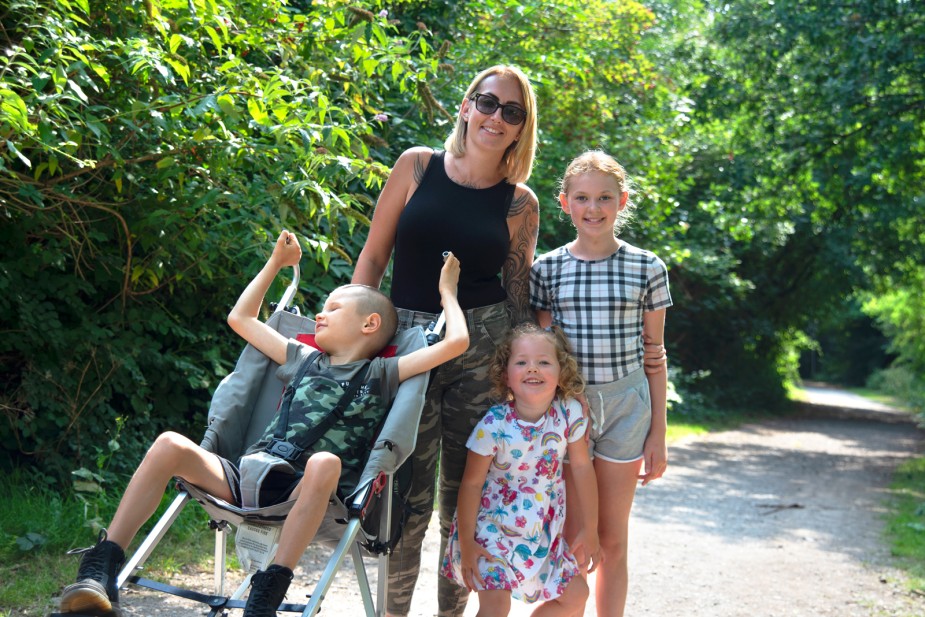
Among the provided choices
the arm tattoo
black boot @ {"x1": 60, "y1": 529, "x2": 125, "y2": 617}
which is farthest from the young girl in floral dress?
black boot @ {"x1": 60, "y1": 529, "x2": 125, "y2": 617}

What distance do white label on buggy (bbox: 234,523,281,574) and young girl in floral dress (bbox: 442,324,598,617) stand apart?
2.48ft

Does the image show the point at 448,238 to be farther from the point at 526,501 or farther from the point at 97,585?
the point at 97,585

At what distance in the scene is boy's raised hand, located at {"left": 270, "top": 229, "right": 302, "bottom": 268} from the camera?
3438 millimetres

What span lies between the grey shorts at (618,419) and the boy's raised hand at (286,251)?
117cm

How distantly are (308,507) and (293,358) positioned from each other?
738mm

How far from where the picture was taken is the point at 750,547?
725cm

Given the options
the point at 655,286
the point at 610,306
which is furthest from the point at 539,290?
the point at 655,286

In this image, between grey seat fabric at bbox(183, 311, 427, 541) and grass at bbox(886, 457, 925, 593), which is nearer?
grey seat fabric at bbox(183, 311, 427, 541)

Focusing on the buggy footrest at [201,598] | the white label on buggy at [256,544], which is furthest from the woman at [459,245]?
the buggy footrest at [201,598]

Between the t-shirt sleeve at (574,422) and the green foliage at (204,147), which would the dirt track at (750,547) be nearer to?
the green foliage at (204,147)

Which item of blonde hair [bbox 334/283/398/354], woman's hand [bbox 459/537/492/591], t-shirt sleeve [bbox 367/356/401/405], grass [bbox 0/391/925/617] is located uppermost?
blonde hair [bbox 334/283/398/354]

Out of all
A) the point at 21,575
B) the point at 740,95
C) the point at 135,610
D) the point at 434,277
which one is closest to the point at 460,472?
the point at 434,277

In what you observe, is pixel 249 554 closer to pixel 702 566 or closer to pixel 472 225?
pixel 472 225

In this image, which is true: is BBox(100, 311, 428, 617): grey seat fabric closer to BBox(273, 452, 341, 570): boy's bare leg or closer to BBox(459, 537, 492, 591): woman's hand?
BBox(273, 452, 341, 570): boy's bare leg
